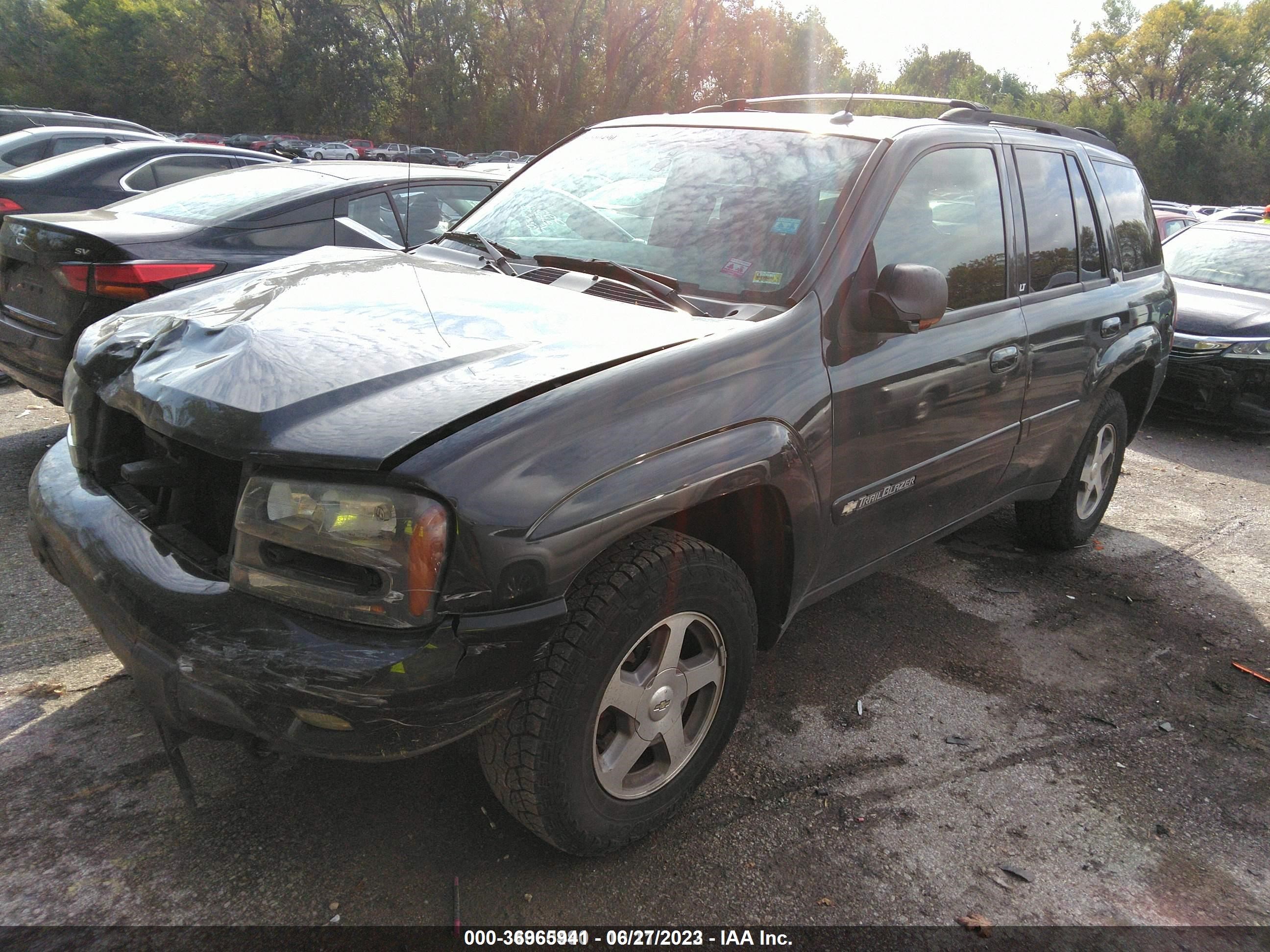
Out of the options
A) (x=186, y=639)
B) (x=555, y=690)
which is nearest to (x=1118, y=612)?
(x=555, y=690)

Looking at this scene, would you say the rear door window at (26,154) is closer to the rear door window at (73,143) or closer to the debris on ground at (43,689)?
the rear door window at (73,143)

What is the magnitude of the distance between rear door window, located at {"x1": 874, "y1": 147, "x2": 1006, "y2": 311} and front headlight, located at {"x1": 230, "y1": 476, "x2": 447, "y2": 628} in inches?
66.9

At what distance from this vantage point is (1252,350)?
7324 mm

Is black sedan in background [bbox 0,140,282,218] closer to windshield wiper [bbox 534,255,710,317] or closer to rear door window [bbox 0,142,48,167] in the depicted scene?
rear door window [bbox 0,142,48,167]

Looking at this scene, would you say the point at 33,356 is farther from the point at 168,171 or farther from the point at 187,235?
the point at 168,171

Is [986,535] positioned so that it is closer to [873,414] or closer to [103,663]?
[873,414]

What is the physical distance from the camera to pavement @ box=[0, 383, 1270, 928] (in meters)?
2.20

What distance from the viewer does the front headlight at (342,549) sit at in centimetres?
181

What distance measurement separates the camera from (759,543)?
8.50 ft

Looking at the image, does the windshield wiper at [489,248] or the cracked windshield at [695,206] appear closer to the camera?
the cracked windshield at [695,206]

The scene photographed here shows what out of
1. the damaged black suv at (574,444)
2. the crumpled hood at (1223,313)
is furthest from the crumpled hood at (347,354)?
the crumpled hood at (1223,313)

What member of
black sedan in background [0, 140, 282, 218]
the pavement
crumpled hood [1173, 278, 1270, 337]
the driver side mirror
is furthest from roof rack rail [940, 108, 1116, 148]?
black sedan in background [0, 140, 282, 218]

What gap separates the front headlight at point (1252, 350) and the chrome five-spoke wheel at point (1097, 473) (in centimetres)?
358

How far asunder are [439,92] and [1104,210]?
52.3m
